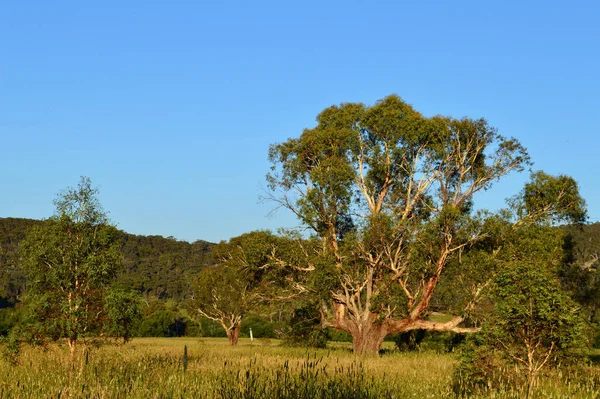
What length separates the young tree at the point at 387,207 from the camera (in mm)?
36156

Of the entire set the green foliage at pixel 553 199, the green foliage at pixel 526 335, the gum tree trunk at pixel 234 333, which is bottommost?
the gum tree trunk at pixel 234 333

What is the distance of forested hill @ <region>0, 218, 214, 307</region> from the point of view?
12962 centimetres

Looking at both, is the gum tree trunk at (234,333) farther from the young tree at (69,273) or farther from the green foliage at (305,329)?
the young tree at (69,273)

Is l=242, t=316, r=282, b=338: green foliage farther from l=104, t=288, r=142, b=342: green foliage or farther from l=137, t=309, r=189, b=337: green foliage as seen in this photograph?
l=104, t=288, r=142, b=342: green foliage

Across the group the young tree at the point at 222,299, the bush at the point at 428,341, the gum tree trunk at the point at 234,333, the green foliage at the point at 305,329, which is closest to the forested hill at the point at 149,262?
the young tree at the point at 222,299

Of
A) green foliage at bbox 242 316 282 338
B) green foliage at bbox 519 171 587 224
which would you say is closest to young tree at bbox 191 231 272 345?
green foliage at bbox 242 316 282 338

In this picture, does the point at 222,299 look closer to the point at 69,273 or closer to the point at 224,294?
the point at 224,294

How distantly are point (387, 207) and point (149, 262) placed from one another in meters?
134

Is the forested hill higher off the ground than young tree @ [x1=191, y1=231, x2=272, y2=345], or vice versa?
the forested hill

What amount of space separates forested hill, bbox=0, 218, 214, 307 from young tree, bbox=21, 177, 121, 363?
90.0m

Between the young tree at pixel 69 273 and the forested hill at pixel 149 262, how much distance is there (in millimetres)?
90014

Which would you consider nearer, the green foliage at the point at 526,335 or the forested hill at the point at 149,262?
the green foliage at the point at 526,335

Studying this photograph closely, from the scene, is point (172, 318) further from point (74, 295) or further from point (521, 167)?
point (74, 295)

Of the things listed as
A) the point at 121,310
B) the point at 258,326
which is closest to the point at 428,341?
the point at 121,310
